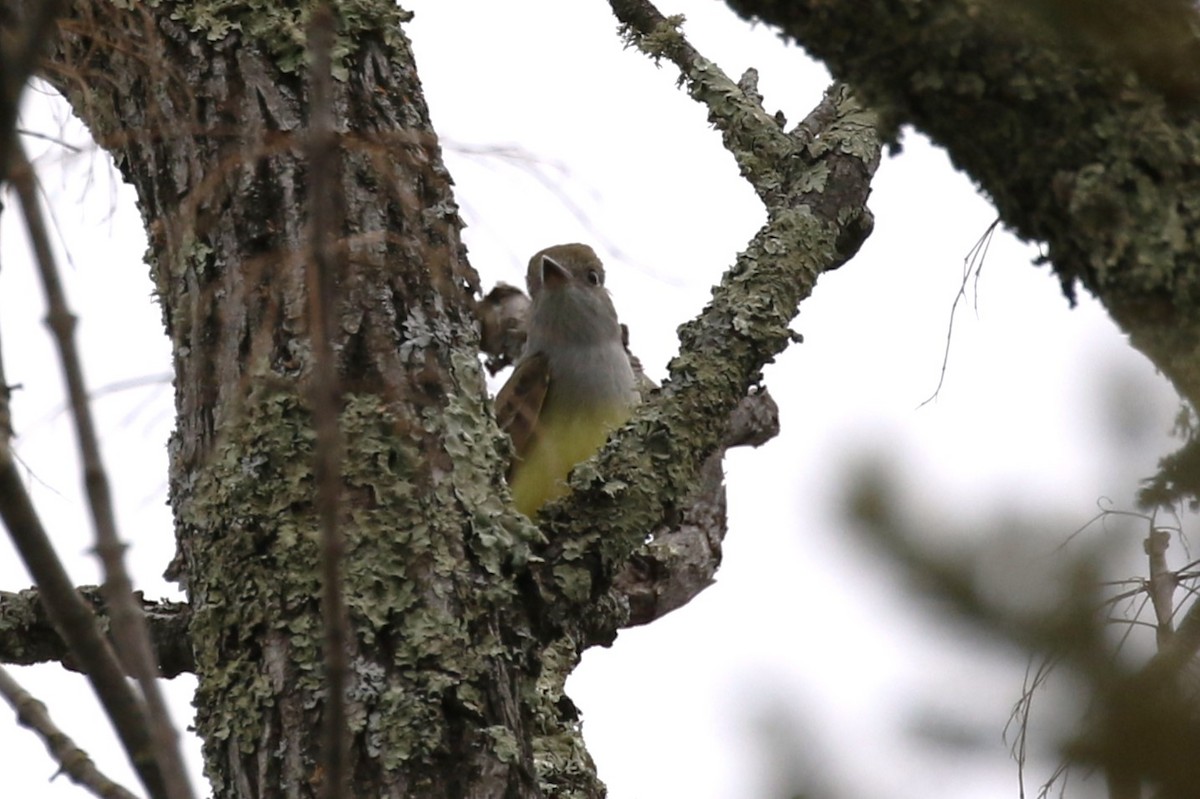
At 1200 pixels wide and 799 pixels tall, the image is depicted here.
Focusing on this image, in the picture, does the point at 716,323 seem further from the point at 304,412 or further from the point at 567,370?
the point at 567,370

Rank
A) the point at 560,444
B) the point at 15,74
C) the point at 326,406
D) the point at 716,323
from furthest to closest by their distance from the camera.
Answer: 1. the point at 560,444
2. the point at 716,323
3. the point at 326,406
4. the point at 15,74

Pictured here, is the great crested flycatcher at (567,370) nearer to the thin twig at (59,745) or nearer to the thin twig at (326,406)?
the thin twig at (59,745)

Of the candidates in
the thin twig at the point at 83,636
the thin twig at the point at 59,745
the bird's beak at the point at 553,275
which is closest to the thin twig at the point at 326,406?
the thin twig at the point at 83,636

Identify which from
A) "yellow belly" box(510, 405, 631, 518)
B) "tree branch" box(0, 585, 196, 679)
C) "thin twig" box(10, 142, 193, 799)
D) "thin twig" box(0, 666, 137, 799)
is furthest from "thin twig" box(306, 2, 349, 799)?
"yellow belly" box(510, 405, 631, 518)

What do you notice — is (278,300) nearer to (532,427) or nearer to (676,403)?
(676,403)

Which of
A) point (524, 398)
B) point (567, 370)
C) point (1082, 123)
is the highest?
point (567, 370)

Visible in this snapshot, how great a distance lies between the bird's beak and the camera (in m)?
7.45

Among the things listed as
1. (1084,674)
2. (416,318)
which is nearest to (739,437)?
(416,318)

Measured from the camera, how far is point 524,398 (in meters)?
6.97

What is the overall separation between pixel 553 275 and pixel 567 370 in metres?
0.58

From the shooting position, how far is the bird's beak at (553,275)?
7453 millimetres

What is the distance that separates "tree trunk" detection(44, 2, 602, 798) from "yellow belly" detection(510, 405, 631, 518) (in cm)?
234

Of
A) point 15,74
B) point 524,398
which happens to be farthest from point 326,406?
point 524,398

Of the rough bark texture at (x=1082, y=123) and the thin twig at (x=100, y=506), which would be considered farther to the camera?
the rough bark texture at (x=1082, y=123)
